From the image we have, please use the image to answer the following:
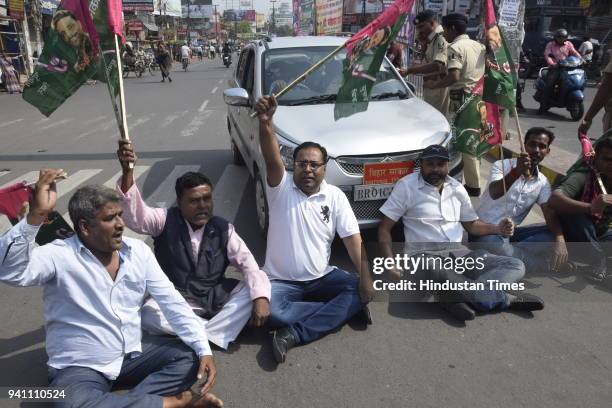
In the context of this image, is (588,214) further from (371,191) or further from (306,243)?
(306,243)

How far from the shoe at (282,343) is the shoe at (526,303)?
153 cm

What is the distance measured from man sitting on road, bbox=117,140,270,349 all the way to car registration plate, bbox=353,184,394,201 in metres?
1.20

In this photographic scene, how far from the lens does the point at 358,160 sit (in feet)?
12.8

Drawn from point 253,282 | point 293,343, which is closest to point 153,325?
point 253,282

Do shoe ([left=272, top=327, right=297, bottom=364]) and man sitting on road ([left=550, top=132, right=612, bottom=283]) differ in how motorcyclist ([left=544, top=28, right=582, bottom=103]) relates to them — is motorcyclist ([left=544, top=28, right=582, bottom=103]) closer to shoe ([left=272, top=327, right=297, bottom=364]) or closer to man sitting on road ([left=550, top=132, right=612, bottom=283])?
man sitting on road ([left=550, top=132, right=612, bottom=283])

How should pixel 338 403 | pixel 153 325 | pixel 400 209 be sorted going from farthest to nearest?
pixel 400 209 < pixel 153 325 < pixel 338 403

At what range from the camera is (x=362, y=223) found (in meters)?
4.03

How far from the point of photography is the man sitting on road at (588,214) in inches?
148

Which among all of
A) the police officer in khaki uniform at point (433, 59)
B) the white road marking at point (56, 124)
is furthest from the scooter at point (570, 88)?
the white road marking at point (56, 124)

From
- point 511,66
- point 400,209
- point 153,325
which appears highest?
point 511,66

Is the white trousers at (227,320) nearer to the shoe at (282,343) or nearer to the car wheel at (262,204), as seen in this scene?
the shoe at (282,343)

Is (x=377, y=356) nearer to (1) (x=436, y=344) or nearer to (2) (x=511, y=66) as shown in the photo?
(1) (x=436, y=344)

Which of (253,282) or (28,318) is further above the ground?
(253,282)

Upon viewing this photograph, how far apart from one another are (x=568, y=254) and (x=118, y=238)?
3.38 m
